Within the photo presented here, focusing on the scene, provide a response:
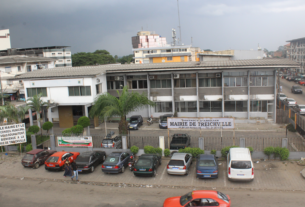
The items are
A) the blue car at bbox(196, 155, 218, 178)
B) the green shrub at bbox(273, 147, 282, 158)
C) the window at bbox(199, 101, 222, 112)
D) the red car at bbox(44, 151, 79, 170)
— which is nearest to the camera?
the blue car at bbox(196, 155, 218, 178)

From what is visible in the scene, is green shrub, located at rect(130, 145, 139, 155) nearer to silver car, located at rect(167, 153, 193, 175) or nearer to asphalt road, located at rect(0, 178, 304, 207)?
silver car, located at rect(167, 153, 193, 175)

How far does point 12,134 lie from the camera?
70.5 ft

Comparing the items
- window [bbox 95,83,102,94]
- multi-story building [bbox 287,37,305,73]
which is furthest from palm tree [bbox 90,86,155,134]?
multi-story building [bbox 287,37,305,73]

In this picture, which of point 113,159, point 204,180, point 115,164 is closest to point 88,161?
point 113,159

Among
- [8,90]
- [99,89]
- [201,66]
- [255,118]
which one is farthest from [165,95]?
[8,90]

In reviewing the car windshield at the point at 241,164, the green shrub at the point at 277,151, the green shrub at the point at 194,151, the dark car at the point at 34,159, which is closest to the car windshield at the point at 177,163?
the green shrub at the point at 194,151

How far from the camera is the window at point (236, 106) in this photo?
3055 cm

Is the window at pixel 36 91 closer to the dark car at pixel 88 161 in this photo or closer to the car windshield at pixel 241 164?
the dark car at pixel 88 161

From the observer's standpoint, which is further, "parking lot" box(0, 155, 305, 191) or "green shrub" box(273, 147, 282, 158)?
"green shrub" box(273, 147, 282, 158)

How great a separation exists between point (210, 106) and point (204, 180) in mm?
17155

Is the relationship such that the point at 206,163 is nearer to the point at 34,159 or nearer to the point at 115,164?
the point at 115,164

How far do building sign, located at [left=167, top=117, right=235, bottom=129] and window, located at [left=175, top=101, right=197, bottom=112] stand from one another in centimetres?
1273

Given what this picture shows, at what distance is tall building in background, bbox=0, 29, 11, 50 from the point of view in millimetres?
79062

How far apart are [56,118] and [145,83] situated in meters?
12.7
